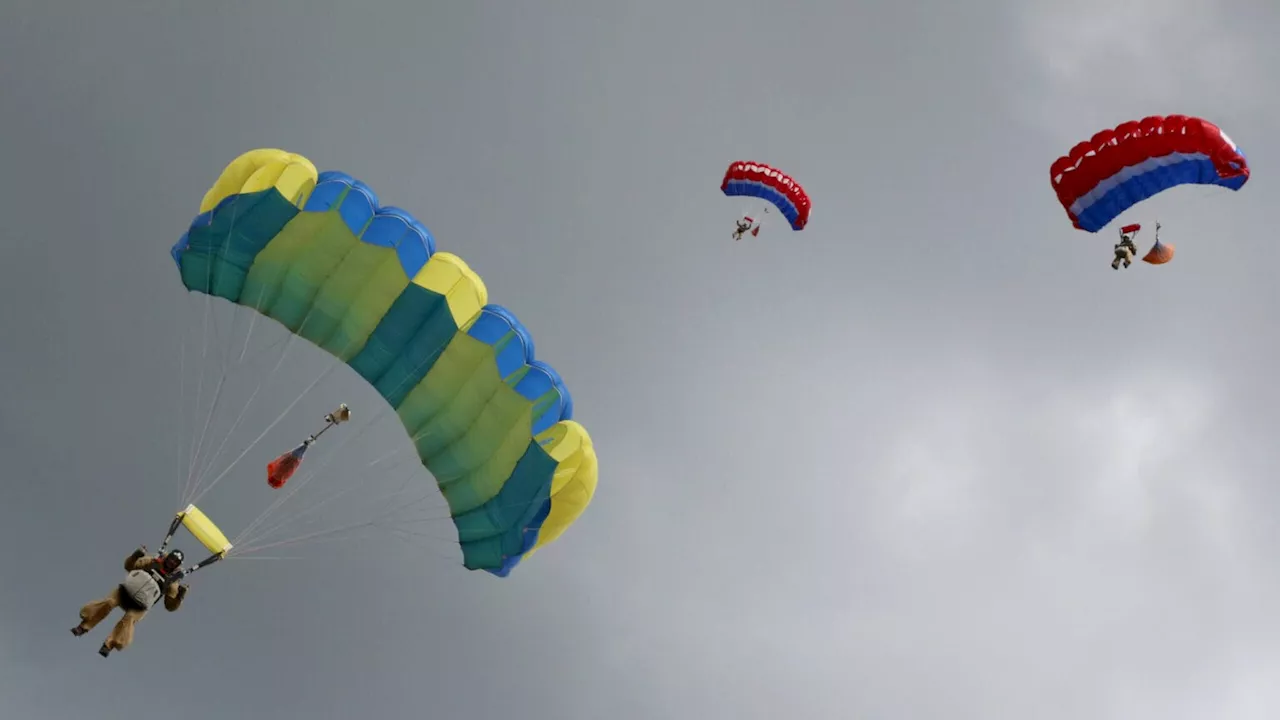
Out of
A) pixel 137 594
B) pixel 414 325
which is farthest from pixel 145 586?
pixel 414 325

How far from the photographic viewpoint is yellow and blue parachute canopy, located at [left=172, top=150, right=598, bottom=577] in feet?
52.2

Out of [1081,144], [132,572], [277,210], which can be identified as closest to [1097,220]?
[1081,144]

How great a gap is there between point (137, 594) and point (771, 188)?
1854 cm

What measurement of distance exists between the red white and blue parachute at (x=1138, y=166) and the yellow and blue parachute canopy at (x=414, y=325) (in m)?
10.7

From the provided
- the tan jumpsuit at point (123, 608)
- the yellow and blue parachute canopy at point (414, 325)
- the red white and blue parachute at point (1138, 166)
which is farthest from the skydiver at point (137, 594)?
the red white and blue parachute at point (1138, 166)

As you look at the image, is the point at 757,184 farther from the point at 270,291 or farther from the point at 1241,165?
the point at 270,291

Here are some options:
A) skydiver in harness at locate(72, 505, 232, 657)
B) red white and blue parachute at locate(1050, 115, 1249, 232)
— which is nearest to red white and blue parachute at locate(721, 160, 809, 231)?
red white and blue parachute at locate(1050, 115, 1249, 232)

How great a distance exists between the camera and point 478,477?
1664 centimetres

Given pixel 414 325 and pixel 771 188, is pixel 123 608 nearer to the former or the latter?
pixel 414 325

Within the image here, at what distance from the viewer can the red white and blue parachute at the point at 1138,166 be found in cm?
1758

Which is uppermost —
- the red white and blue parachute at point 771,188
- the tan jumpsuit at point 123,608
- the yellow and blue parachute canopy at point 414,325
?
the red white and blue parachute at point 771,188

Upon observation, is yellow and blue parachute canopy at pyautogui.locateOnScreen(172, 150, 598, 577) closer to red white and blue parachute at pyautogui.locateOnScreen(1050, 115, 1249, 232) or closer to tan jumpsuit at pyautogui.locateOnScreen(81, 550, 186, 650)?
tan jumpsuit at pyautogui.locateOnScreen(81, 550, 186, 650)

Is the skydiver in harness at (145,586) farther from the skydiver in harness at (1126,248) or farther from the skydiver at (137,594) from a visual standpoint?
the skydiver in harness at (1126,248)

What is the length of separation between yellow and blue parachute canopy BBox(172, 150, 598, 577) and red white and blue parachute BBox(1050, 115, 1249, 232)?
423 inches
